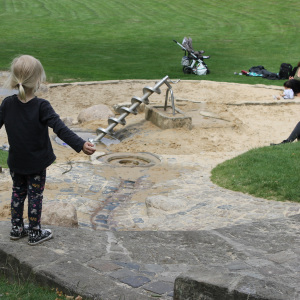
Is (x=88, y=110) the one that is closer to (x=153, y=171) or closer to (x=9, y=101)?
(x=153, y=171)

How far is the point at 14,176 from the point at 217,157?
663 centimetres

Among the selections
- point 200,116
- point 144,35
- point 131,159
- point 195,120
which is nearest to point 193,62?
point 200,116

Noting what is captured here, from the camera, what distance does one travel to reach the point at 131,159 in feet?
35.2

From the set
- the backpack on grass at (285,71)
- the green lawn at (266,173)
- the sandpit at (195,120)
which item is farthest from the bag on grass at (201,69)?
the green lawn at (266,173)

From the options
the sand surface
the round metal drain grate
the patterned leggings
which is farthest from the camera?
the sand surface

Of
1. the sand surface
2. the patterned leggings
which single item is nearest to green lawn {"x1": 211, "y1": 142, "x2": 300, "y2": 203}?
the sand surface

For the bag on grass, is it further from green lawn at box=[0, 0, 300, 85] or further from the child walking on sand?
the child walking on sand

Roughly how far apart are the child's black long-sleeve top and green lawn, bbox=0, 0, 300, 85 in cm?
1331

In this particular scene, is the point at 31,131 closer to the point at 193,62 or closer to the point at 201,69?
the point at 201,69

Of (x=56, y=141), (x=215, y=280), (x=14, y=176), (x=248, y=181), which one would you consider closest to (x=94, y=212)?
(x=248, y=181)

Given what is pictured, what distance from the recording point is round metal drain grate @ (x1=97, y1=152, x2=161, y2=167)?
34.0 feet

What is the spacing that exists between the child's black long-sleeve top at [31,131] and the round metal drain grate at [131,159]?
579 cm

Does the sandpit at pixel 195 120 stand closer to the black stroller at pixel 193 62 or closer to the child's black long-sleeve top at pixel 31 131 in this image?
the black stroller at pixel 193 62

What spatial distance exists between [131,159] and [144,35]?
1892 cm
